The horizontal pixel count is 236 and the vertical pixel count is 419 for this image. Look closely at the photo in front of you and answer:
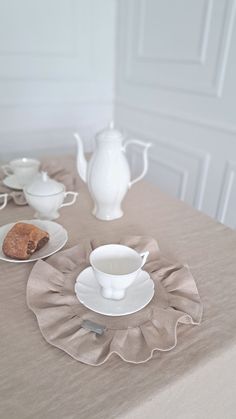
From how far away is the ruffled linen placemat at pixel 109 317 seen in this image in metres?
0.44

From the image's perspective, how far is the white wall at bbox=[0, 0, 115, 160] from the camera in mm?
1405

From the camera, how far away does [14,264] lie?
621 mm

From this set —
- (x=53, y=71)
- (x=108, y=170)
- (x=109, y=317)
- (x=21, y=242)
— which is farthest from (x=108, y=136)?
(x=53, y=71)

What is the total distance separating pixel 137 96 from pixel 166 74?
24cm

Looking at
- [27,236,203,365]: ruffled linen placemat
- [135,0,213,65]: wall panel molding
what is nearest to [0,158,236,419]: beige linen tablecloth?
[27,236,203,365]: ruffled linen placemat

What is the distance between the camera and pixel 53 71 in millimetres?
1539

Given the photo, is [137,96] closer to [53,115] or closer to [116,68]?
[116,68]

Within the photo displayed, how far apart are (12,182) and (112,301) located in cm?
59

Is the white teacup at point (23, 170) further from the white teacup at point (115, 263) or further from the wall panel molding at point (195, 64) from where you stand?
the wall panel molding at point (195, 64)

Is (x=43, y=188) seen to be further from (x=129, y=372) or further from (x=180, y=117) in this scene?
(x=180, y=117)

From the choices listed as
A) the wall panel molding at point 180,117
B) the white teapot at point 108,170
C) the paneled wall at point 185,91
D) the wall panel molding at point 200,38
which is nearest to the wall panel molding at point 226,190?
the paneled wall at point 185,91

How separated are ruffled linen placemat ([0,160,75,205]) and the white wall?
526mm

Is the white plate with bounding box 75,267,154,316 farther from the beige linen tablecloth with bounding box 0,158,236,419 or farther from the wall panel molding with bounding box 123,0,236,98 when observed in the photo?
the wall panel molding with bounding box 123,0,236,98

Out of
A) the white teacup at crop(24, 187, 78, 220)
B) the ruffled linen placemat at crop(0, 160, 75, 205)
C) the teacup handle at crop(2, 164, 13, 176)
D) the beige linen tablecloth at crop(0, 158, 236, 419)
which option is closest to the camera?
the beige linen tablecloth at crop(0, 158, 236, 419)
